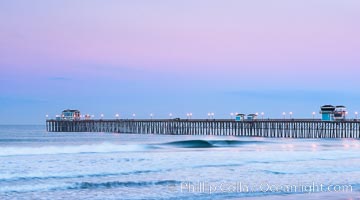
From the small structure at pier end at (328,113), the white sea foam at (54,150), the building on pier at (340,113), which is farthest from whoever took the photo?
the small structure at pier end at (328,113)

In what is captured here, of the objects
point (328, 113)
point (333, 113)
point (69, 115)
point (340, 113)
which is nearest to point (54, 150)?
point (328, 113)

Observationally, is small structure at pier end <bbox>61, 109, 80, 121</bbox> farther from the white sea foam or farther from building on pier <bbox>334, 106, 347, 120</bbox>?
the white sea foam

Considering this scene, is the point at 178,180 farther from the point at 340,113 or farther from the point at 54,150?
the point at 340,113

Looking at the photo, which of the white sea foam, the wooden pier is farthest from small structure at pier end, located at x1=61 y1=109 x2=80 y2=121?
the white sea foam

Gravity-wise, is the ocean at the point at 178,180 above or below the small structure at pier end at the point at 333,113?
below

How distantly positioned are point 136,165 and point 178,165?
184 centimetres

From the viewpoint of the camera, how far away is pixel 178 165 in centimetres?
2589

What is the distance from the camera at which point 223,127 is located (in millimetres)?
78750

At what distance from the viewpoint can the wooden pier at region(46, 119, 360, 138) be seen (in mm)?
69188

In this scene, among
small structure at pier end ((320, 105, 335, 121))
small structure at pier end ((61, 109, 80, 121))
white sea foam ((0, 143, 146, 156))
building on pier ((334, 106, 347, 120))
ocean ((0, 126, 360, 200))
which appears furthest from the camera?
small structure at pier end ((61, 109, 80, 121))

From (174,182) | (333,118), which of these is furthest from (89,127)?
(174,182)

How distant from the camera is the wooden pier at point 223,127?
69.2m

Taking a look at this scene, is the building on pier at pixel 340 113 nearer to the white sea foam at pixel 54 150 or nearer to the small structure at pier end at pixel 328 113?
the small structure at pier end at pixel 328 113

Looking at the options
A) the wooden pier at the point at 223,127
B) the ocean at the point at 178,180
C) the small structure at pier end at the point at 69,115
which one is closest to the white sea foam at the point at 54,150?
the ocean at the point at 178,180
